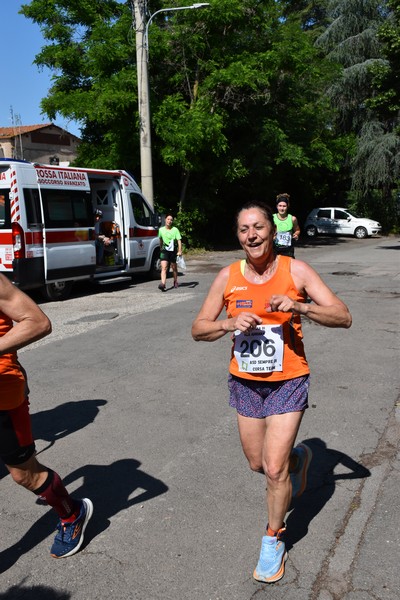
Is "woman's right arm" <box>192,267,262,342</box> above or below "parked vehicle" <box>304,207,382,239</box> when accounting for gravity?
above

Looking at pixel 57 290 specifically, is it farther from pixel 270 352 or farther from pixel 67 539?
pixel 270 352

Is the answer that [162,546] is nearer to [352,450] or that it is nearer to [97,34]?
[352,450]

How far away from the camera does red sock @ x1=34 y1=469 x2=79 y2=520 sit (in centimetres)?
325

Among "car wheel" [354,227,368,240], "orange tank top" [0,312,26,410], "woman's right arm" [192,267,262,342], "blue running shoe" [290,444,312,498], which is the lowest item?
"car wheel" [354,227,368,240]

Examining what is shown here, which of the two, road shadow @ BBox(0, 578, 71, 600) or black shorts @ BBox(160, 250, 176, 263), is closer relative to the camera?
road shadow @ BBox(0, 578, 71, 600)

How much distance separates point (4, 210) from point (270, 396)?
923 centimetres

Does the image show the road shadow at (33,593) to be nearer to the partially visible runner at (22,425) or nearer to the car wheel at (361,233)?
the partially visible runner at (22,425)

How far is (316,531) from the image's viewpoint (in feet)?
11.5

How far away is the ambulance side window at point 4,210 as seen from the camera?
11.2 meters

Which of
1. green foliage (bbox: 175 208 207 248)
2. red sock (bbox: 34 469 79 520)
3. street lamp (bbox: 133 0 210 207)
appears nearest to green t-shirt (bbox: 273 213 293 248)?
red sock (bbox: 34 469 79 520)

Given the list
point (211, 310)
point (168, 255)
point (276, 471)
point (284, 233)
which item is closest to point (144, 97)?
point (168, 255)

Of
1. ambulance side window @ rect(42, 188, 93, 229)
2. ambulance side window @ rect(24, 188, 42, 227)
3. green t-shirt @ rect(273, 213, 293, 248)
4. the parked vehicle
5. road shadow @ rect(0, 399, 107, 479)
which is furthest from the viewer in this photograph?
the parked vehicle

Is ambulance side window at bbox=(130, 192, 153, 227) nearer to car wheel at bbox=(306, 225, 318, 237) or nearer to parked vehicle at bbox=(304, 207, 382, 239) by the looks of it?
car wheel at bbox=(306, 225, 318, 237)

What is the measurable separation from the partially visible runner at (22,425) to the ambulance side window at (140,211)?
11781mm
